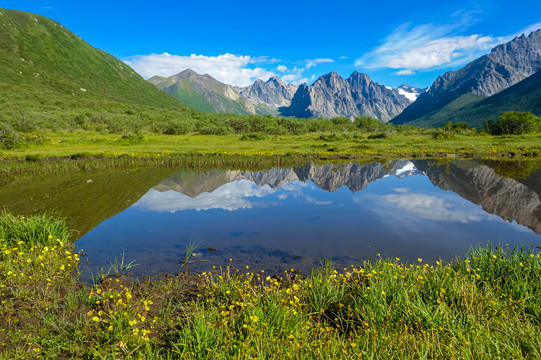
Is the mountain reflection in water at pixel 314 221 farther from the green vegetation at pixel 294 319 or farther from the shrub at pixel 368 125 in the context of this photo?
the shrub at pixel 368 125

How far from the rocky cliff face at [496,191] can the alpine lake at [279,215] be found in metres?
0.08

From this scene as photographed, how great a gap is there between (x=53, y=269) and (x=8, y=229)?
11.0 ft

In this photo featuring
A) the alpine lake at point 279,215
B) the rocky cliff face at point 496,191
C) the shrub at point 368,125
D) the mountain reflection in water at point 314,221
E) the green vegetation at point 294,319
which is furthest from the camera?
the shrub at point 368,125

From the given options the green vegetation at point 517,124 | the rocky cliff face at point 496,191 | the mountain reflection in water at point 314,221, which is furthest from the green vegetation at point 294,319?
the green vegetation at point 517,124

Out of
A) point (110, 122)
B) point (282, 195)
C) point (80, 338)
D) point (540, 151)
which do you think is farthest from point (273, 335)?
point (110, 122)

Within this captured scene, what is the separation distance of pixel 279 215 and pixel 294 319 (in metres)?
11.2

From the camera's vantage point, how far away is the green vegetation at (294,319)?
4.39 m

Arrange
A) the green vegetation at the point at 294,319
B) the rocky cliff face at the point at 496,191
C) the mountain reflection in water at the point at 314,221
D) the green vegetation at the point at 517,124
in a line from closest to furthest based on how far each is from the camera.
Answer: the green vegetation at the point at 294,319 → the mountain reflection in water at the point at 314,221 → the rocky cliff face at the point at 496,191 → the green vegetation at the point at 517,124

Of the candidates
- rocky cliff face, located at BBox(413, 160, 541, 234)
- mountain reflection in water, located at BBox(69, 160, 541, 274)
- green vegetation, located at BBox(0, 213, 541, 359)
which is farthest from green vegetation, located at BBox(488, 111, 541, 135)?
green vegetation, located at BBox(0, 213, 541, 359)

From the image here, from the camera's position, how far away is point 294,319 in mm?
5246

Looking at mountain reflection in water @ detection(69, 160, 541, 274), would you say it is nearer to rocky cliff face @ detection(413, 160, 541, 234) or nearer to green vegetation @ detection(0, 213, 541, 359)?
rocky cliff face @ detection(413, 160, 541, 234)

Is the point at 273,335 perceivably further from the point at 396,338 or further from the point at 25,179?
the point at 25,179

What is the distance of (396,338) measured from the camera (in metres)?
4.55

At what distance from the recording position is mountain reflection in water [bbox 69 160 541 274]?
1082 centimetres
